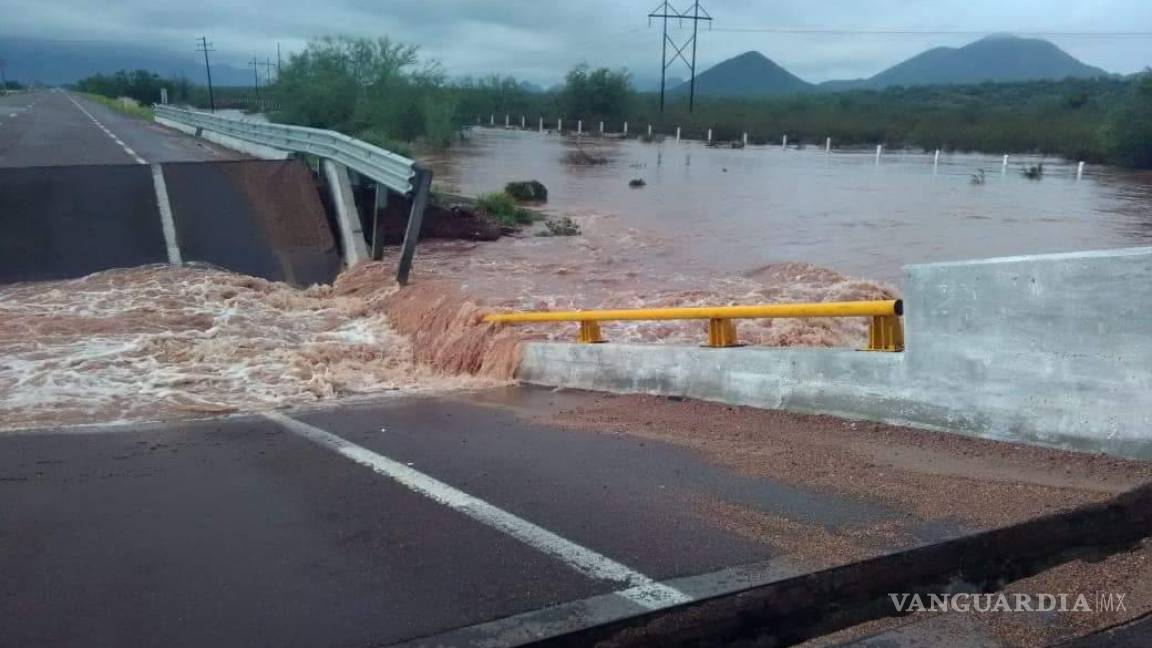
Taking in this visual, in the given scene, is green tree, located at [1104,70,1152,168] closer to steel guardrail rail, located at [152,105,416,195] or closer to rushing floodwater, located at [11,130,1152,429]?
rushing floodwater, located at [11,130,1152,429]

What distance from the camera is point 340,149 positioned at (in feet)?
55.9

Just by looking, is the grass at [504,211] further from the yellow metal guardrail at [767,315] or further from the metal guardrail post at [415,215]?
the yellow metal guardrail at [767,315]

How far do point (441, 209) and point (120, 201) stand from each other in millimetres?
7031

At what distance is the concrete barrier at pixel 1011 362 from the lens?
5.55 metres

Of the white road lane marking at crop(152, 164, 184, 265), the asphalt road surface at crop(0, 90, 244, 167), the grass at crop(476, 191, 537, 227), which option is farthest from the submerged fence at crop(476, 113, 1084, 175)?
the white road lane marking at crop(152, 164, 184, 265)

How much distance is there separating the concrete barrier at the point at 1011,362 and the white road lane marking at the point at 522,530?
273cm

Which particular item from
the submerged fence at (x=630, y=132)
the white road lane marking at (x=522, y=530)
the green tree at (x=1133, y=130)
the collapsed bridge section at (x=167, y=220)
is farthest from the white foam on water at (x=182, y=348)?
the submerged fence at (x=630, y=132)

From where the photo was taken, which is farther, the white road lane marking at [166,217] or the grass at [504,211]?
the grass at [504,211]

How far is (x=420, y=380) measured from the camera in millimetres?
11547

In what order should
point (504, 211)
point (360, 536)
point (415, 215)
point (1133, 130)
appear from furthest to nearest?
point (1133, 130) → point (504, 211) → point (415, 215) → point (360, 536)

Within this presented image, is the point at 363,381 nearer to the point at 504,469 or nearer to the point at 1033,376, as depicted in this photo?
the point at 504,469

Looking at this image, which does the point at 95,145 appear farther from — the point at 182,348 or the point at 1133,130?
the point at 1133,130
